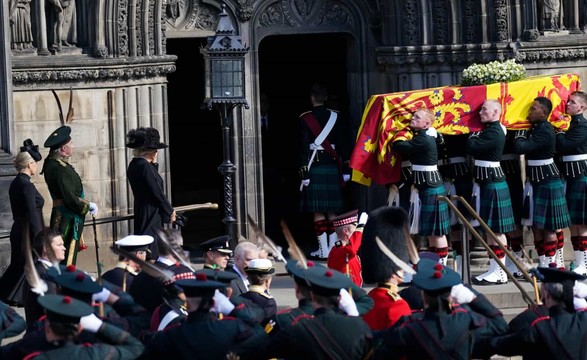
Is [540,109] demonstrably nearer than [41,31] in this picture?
Yes

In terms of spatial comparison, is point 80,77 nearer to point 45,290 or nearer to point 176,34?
point 176,34

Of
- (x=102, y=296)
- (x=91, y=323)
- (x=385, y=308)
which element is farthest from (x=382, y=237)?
(x=91, y=323)

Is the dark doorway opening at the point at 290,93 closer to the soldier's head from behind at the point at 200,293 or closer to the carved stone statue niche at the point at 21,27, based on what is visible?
the carved stone statue niche at the point at 21,27

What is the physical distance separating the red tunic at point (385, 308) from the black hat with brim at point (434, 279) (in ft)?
1.96

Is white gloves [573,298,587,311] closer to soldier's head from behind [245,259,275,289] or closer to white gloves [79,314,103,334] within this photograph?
soldier's head from behind [245,259,275,289]

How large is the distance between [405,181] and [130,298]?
19.6 ft

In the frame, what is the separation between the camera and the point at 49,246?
49.8 ft

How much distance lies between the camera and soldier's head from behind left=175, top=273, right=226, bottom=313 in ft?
43.2

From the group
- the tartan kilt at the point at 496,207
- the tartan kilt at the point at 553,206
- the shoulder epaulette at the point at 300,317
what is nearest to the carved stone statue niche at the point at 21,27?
the tartan kilt at the point at 496,207

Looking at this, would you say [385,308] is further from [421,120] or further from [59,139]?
[59,139]

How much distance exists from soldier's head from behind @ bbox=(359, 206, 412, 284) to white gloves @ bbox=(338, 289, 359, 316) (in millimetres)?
1195

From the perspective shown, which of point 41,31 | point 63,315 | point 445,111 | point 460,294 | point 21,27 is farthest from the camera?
point 41,31

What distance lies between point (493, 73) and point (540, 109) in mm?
1007

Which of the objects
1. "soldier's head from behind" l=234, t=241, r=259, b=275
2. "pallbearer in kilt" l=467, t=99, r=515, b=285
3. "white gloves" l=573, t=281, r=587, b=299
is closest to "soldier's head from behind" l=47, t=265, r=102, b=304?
"soldier's head from behind" l=234, t=241, r=259, b=275
